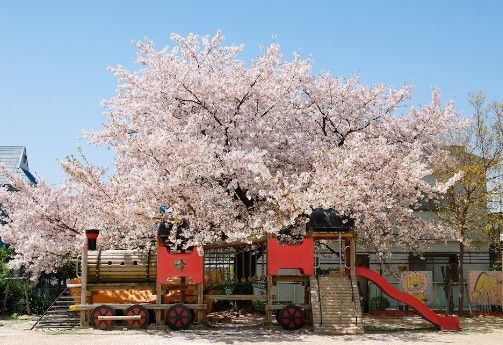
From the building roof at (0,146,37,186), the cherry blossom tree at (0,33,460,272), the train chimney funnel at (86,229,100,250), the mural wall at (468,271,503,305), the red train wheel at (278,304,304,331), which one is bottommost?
the red train wheel at (278,304,304,331)

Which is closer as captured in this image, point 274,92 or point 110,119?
point 274,92

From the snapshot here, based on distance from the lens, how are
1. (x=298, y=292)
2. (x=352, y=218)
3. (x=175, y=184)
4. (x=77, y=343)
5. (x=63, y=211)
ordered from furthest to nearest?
(x=298, y=292)
(x=63, y=211)
(x=352, y=218)
(x=175, y=184)
(x=77, y=343)

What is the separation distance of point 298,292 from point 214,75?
13.3 meters

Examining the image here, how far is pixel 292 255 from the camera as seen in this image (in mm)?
22641

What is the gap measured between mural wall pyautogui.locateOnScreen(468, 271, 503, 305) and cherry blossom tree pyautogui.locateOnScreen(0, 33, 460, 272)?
9.30 ft

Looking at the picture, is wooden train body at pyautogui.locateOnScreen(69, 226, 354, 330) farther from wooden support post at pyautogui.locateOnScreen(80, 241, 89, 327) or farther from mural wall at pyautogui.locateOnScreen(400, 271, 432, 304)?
mural wall at pyautogui.locateOnScreen(400, 271, 432, 304)

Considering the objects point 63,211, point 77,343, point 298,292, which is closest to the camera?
point 77,343

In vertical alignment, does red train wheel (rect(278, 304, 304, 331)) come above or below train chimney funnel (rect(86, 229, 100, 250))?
below

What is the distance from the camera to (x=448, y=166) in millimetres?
30391

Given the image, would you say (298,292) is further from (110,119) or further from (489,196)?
(110,119)

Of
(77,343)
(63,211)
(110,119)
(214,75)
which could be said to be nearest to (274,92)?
(214,75)

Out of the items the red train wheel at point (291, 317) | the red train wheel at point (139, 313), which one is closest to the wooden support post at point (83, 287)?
the red train wheel at point (139, 313)

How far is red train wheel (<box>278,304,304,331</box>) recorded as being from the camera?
71.3 ft

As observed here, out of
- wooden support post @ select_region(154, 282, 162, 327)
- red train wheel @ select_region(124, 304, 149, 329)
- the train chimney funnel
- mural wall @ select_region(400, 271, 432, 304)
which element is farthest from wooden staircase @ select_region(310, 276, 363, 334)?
the train chimney funnel
